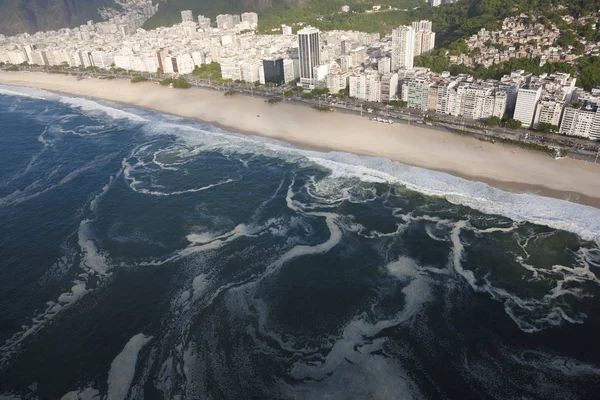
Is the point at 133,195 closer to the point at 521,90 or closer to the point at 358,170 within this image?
the point at 358,170

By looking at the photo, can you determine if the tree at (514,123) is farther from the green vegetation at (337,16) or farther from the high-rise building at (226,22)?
the high-rise building at (226,22)

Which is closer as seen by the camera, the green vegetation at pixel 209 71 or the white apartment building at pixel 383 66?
the white apartment building at pixel 383 66

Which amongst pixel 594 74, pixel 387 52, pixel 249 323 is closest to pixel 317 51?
pixel 387 52

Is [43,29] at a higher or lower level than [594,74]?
higher

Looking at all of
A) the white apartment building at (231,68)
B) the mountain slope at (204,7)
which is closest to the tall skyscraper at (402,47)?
the white apartment building at (231,68)

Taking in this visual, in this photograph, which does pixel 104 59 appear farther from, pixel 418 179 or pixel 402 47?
pixel 418 179

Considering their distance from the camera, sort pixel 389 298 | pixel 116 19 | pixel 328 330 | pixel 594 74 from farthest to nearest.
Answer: pixel 116 19
pixel 594 74
pixel 389 298
pixel 328 330

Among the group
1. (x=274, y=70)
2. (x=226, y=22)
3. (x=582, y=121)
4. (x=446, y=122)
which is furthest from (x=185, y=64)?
(x=582, y=121)

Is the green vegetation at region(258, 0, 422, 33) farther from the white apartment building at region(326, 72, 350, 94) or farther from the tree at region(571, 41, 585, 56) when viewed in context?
the white apartment building at region(326, 72, 350, 94)
